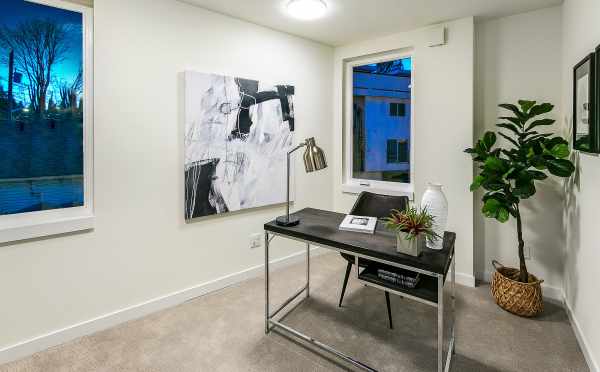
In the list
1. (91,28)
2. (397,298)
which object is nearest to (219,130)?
(91,28)

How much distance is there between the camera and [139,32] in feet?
7.90

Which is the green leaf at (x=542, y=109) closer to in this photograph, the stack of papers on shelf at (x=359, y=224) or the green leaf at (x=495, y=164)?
the green leaf at (x=495, y=164)

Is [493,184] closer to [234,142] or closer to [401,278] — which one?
[401,278]

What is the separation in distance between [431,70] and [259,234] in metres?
2.35

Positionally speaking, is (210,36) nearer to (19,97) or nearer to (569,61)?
(19,97)

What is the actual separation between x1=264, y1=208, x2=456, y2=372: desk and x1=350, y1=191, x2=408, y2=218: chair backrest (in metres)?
0.49

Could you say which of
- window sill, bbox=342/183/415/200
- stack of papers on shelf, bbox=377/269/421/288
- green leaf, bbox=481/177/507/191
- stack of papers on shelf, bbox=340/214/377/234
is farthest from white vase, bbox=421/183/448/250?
window sill, bbox=342/183/415/200

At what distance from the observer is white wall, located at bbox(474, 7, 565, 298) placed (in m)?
2.77

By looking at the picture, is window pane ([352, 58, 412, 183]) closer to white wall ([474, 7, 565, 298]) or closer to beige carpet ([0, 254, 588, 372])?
white wall ([474, 7, 565, 298])

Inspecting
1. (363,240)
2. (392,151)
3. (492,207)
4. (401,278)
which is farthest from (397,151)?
(401,278)

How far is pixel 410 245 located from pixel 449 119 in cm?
193

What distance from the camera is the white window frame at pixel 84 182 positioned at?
2.10m

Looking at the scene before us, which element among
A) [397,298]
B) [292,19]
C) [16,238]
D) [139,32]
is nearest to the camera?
[16,238]

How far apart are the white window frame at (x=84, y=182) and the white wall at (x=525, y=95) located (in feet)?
10.6
